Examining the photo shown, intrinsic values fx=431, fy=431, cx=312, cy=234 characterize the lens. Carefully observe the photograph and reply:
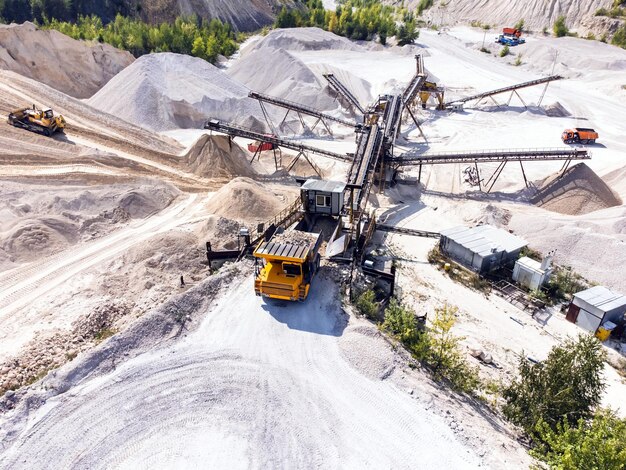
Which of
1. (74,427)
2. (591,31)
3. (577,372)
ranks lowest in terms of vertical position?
(74,427)

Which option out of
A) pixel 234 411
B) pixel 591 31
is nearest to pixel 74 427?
pixel 234 411

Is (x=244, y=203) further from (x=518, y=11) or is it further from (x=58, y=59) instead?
(x=518, y=11)

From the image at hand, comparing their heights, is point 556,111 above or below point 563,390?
above

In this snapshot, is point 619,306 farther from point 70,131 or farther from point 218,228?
point 70,131

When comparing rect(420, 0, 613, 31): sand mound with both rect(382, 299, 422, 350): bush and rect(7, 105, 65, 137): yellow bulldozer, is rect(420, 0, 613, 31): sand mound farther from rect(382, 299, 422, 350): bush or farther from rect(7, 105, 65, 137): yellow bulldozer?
rect(382, 299, 422, 350): bush

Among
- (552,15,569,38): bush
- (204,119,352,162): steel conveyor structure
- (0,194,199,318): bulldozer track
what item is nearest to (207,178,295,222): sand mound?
(0,194,199,318): bulldozer track

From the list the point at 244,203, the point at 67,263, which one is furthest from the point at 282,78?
the point at 67,263
